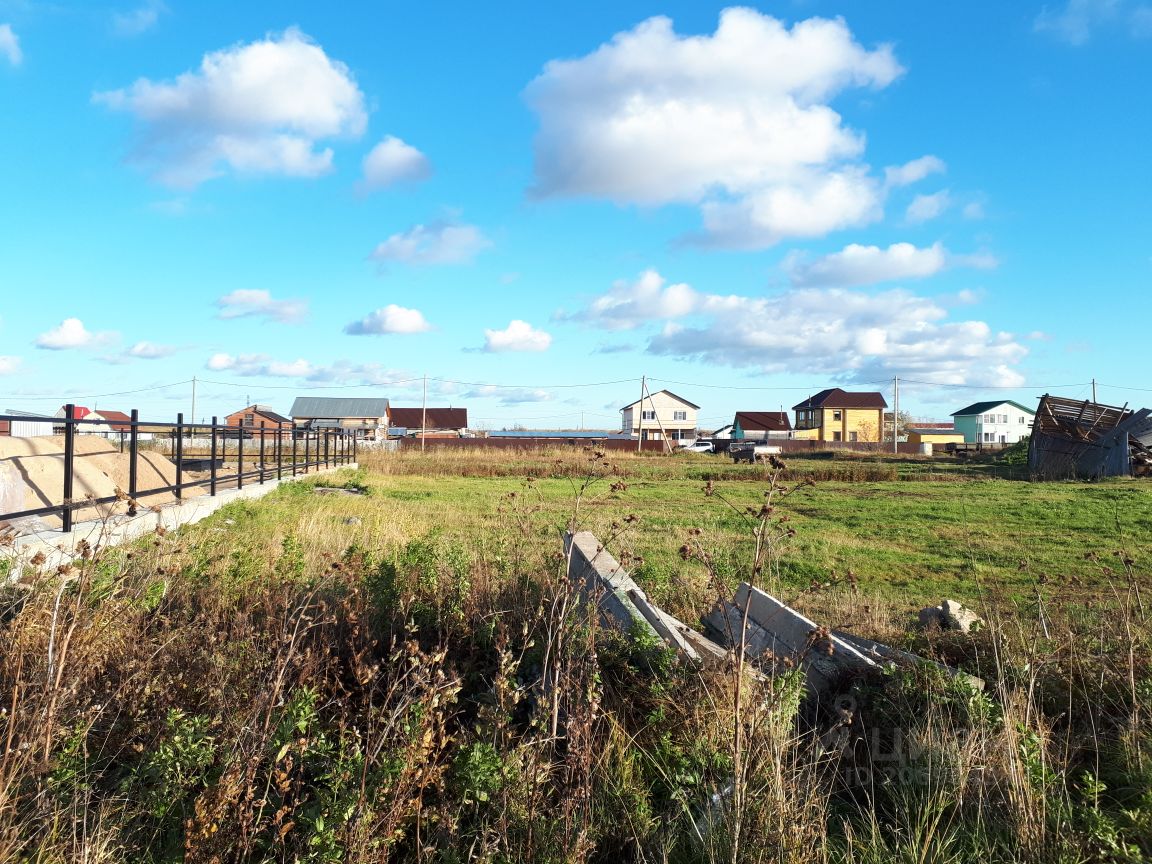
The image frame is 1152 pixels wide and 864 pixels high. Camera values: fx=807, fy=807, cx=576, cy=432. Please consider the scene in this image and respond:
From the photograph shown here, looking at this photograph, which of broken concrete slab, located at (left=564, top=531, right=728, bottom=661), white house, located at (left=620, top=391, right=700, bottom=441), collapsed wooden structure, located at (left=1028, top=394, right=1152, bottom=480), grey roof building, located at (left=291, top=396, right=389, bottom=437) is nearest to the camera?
broken concrete slab, located at (left=564, top=531, right=728, bottom=661)

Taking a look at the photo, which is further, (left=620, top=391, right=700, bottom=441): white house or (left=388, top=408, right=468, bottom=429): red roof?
(left=620, top=391, right=700, bottom=441): white house

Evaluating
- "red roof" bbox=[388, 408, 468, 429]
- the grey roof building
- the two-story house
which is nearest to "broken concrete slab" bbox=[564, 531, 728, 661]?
the grey roof building

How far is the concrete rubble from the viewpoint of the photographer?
4184 millimetres

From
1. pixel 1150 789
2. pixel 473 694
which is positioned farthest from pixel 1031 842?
pixel 473 694

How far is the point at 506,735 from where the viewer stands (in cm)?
335

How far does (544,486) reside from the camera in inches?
986

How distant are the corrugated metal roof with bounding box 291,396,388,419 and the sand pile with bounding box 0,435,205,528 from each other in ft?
242

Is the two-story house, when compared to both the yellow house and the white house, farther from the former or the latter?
the white house

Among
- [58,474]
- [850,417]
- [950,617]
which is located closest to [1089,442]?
[950,617]

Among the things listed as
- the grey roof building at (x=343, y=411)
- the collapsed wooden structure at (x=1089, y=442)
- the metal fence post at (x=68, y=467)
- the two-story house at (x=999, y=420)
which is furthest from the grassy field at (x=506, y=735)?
the two-story house at (x=999, y=420)

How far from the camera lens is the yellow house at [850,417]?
282 feet

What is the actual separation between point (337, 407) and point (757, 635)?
289 feet

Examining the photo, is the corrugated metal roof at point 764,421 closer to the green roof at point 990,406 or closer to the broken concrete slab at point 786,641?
the green roof at point 990,406

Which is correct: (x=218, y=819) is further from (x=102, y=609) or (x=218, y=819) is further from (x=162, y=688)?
(x=102, y=609)
